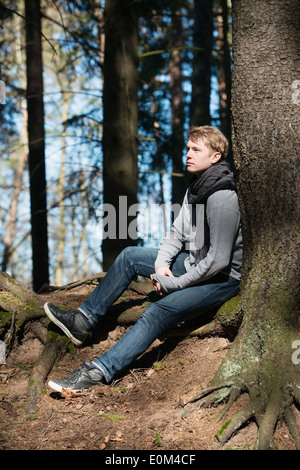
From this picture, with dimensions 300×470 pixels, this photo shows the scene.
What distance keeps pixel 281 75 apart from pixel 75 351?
9.66ft

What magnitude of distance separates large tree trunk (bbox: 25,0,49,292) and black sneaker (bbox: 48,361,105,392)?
19.2 feet

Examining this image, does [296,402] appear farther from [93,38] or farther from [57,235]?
[57,235]

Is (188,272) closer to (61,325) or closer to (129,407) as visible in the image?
(129,407)

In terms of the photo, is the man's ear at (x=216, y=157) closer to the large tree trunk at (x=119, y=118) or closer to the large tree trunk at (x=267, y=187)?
the large tree trunk at (x=267, y=187)

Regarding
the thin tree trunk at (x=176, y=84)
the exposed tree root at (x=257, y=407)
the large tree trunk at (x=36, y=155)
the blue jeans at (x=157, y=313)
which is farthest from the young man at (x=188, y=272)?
the thin tree trunk at (x=176, y=84)

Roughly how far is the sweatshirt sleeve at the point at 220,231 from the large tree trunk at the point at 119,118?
3.57 m

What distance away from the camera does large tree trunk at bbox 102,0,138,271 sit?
23.0 ft

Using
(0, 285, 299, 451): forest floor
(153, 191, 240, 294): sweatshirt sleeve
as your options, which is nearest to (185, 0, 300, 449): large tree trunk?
(153, 191, 240, 294): sweatshirt sleeve

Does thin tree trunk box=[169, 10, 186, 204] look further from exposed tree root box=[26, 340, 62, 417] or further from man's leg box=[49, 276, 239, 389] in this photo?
man's leg box=[49, 276, 239, 389]

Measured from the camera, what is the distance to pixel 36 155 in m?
9.48

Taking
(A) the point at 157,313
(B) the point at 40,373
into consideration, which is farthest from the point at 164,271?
(B) the point at 40,373

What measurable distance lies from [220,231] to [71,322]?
61.4 inches

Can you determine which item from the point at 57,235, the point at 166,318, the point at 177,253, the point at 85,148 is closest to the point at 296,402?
the point at 166,318
